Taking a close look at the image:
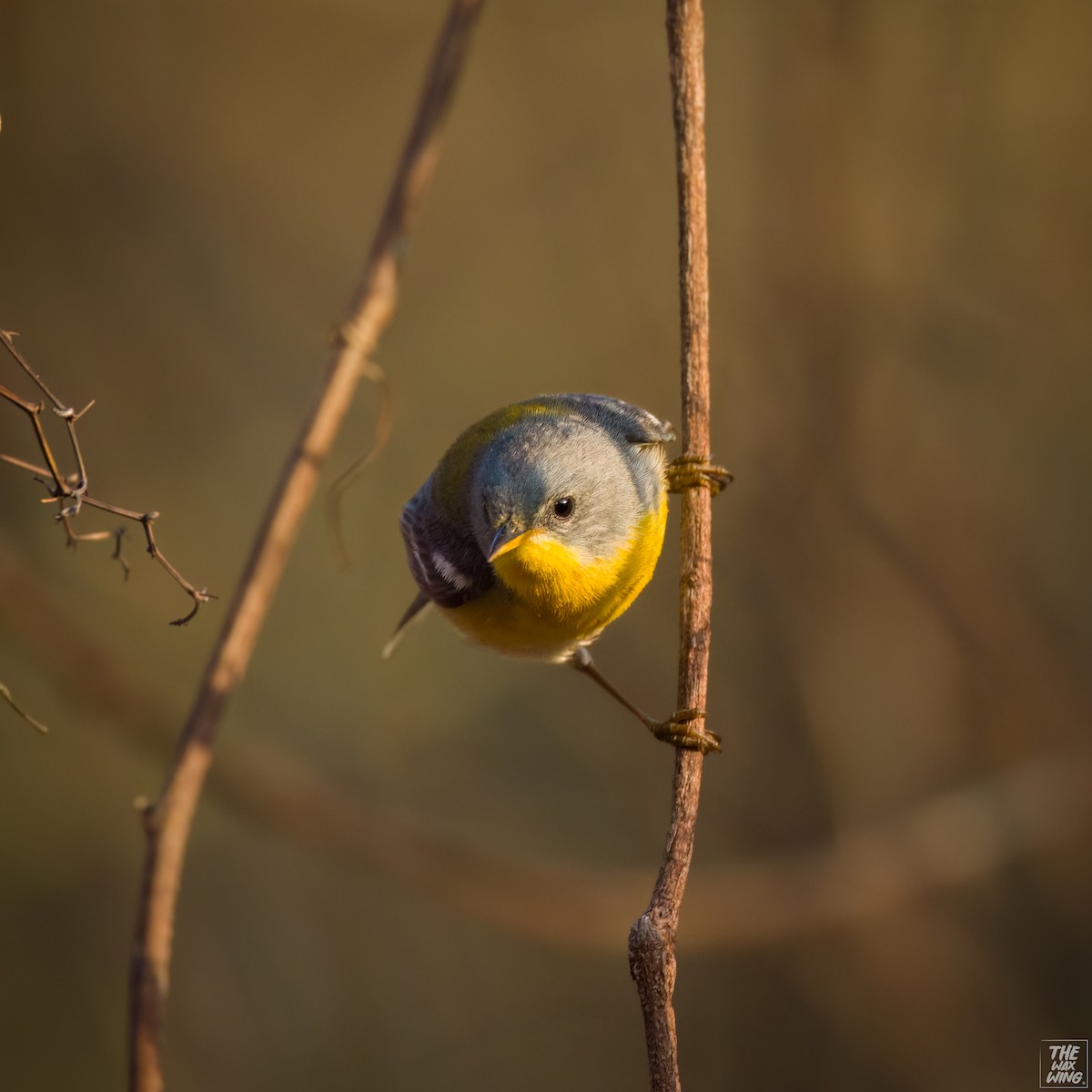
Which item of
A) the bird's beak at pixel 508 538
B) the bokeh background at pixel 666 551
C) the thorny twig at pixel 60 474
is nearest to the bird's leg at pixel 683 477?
the bird's beak at pixel 508 538

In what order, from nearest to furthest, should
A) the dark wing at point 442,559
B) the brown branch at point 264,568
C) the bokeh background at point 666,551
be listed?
the brown branch at point 264,568 < the dark wing at point 442,559 < the bokeh background at point 666,551

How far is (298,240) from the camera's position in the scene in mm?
4898

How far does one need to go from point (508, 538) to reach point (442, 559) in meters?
0.38

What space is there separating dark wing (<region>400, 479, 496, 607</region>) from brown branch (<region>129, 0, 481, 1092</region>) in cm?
56

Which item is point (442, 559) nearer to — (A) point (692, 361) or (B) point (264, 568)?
(B) point (264, 568)

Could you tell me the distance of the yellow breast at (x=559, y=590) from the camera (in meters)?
2.52

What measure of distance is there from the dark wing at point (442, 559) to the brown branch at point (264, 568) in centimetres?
56

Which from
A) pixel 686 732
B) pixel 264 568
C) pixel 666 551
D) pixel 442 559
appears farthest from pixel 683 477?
pixel 666 551

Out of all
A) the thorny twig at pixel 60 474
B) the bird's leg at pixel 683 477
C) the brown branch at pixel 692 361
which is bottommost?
the thorny twig at pixel 60 474

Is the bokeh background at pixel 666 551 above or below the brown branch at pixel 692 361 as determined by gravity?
above

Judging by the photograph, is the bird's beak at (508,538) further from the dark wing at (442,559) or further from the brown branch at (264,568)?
the brown branch at (264,568)

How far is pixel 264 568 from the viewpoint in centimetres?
215

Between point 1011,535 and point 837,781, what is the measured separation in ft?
3.79

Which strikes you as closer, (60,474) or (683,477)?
(60,474)
